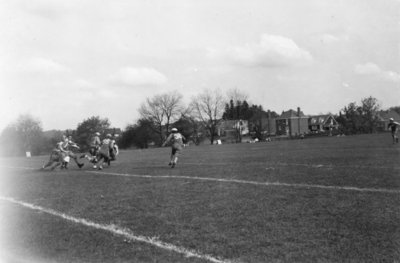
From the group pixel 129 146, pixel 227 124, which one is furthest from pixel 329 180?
pixel 227 124

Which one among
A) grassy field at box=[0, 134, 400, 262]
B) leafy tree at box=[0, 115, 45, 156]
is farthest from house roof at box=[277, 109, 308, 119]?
grassy field at box=[0, 134, 400, 262]

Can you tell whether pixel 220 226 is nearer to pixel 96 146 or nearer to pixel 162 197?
pixel 162 197

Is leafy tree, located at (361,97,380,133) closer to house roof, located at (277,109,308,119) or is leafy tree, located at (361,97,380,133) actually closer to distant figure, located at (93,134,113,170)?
house roof, located at (277,109,308,119)

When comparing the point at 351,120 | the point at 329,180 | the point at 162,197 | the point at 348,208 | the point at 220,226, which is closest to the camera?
the point at 220,226

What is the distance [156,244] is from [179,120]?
96.5 m

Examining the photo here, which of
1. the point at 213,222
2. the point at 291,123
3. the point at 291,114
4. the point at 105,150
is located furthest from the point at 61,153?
the point at 291,114

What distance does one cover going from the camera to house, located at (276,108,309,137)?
12312 centimetres

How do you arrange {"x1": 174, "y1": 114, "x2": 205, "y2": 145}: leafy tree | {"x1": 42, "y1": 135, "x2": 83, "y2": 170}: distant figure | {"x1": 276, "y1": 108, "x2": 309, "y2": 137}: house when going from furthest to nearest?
1. {"x1": 276, "y1": 108, "x2": 309, "y2": 137}: house
2. {"x1": 174, "y1": 114, "x2": 205, "y2": 145}: leafy tree
3. {"x1": 42, "y1": 135, "x2": 83, "y2": 170}: distant figure

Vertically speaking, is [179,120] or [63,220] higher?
[179,120]

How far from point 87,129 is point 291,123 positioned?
6272 centimetres

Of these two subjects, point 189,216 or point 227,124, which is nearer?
point 189,216

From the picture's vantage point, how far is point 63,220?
309 inches

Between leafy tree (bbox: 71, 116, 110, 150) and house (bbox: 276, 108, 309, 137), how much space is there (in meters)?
56.9

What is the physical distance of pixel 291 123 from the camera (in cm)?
12338
